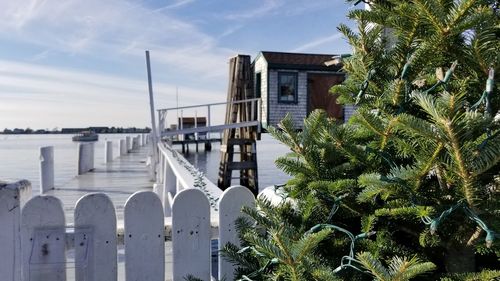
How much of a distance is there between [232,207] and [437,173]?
1.17 m

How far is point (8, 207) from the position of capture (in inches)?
74.9

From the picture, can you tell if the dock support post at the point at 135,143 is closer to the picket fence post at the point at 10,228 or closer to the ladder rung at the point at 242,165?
the ladder rung at the point at 242,165

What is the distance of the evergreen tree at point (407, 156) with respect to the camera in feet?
3.28

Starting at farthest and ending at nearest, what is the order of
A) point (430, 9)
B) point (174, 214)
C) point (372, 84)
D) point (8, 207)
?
point (174, 214) < point (8, 207) < point (372, 84) < point (430, 9)

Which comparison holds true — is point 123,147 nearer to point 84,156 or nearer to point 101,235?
point 84,156

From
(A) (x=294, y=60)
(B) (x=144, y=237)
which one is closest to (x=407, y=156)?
(B) (x=144, y=237)

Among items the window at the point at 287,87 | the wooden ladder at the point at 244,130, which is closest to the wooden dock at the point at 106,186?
the wooden ladder at the point at 244,130

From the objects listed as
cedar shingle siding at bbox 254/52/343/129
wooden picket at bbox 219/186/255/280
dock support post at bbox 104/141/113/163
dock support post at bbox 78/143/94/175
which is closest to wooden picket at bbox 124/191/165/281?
wooden picket at bbox 219/186/255/280

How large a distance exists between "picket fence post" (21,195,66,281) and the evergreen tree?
1.02 m

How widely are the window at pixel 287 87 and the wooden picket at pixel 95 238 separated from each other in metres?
18.9

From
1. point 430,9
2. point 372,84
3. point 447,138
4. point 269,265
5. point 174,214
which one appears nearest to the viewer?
point 447,138

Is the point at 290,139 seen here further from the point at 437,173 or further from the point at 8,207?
the point at 8,207

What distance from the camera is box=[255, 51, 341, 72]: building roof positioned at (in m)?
20.5

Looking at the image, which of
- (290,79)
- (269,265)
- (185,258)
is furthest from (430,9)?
(290,79)
